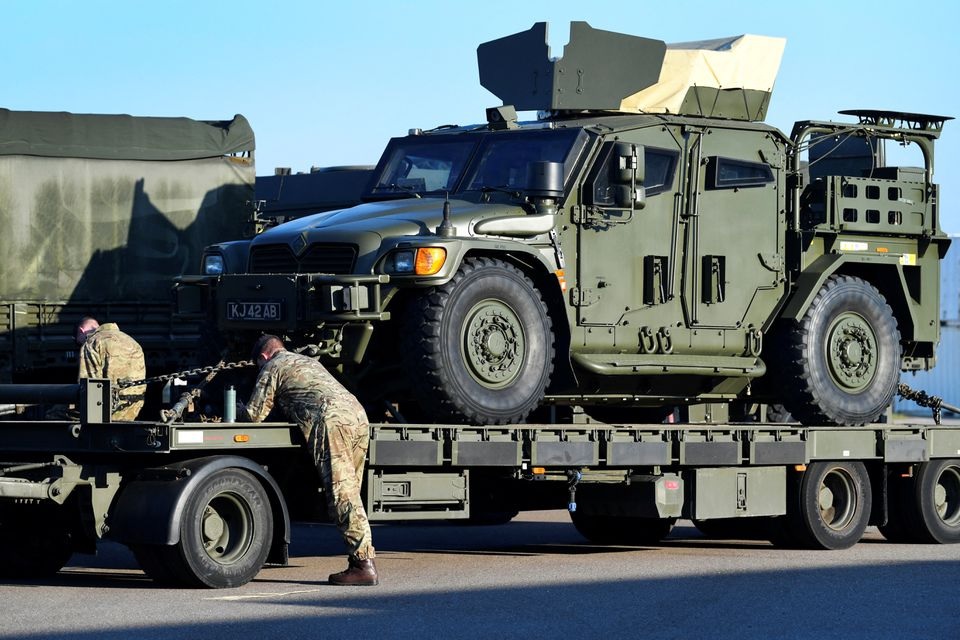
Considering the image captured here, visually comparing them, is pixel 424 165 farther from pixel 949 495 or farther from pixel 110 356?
pixel 949 495

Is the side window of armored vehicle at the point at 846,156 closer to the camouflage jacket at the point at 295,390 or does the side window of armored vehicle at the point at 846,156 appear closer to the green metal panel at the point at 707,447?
the green metal panel at the point at 707,447

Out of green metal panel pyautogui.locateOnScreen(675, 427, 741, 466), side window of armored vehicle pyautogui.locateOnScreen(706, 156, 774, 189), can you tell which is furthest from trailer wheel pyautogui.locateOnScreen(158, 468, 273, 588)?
side window of armored vehicle pyautogui.locateOnScreen(706, 156, 774, 189)

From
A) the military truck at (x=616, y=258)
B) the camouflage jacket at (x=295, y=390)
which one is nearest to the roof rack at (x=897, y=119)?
the military truck at (x=616, y=258)

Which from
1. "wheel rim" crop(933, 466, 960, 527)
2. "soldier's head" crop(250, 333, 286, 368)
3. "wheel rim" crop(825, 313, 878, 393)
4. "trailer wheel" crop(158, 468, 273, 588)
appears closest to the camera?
"trailer wheel" crop(158, 468, 273, 588)

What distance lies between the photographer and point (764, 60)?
1455 centimetres

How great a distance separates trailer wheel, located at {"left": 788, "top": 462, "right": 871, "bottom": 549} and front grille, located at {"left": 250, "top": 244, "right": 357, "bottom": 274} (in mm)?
4766

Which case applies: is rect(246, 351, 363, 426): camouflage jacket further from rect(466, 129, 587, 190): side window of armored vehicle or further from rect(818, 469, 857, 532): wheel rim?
rect(818, 469, 857, 532): wheel rim

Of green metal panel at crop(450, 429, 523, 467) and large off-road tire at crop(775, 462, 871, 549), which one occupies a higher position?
green metal panel at crop(450, 429, 523, 467)

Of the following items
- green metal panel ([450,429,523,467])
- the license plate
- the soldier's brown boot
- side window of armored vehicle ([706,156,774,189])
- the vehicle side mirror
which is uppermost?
side window of armored vehicle ([706,156,774,189])

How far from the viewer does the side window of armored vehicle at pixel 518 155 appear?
12891mm

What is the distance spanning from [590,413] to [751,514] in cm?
174

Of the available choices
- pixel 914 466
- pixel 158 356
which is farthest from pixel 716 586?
pixel 158 356

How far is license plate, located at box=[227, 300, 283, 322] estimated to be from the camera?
38.7ft

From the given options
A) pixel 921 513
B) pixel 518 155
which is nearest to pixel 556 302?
pixel 518 155
